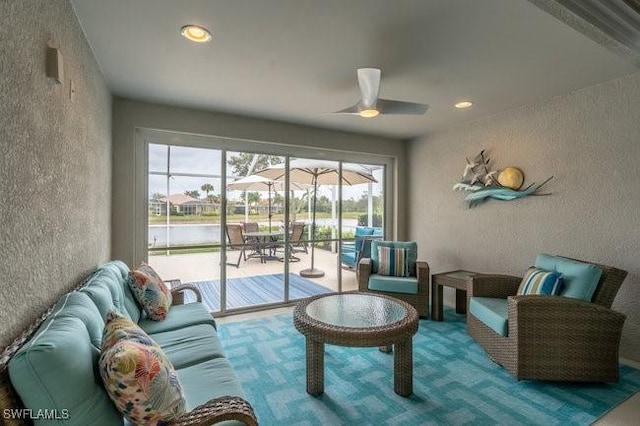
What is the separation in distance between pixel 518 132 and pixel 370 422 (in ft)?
10.8

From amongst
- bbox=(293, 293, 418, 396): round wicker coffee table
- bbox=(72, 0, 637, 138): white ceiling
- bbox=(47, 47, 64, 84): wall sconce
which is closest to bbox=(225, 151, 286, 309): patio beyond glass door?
bbox=(72, 0, 637, 138): white ceiling

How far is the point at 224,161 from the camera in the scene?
3816 millimetres

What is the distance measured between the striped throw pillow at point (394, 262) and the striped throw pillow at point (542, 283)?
134cm

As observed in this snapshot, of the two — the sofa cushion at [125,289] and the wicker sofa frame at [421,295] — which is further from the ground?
the sofa cushion at [125,289]

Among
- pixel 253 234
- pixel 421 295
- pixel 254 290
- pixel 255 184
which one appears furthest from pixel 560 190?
pixel 254 290

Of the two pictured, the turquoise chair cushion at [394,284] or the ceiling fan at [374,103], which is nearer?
the ceiling fan at [374,103]

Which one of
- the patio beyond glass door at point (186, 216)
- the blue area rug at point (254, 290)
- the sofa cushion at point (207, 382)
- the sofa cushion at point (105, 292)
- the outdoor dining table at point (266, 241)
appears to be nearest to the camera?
the sofa cushion at point (207, 382)

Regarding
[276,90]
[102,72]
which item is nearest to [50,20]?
[102,72]

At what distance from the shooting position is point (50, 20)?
57.0 inches

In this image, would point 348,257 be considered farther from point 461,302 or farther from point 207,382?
point 207,382

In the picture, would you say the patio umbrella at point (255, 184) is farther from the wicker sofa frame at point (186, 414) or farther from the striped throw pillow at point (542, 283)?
the striped throw pillow at point (542, 283)

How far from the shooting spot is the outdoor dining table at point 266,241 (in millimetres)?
4129

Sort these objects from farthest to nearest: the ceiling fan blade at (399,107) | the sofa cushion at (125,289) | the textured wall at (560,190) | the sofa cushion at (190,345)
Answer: the textured wall at (560,190) → the ceiling fan blade at (399,107) → the sofa cushion at (125,289) → the sofa cushion at (190,345)

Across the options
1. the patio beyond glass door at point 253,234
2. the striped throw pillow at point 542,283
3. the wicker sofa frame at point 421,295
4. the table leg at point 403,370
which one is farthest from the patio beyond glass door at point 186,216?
the striped throw pillow at point 542,283
